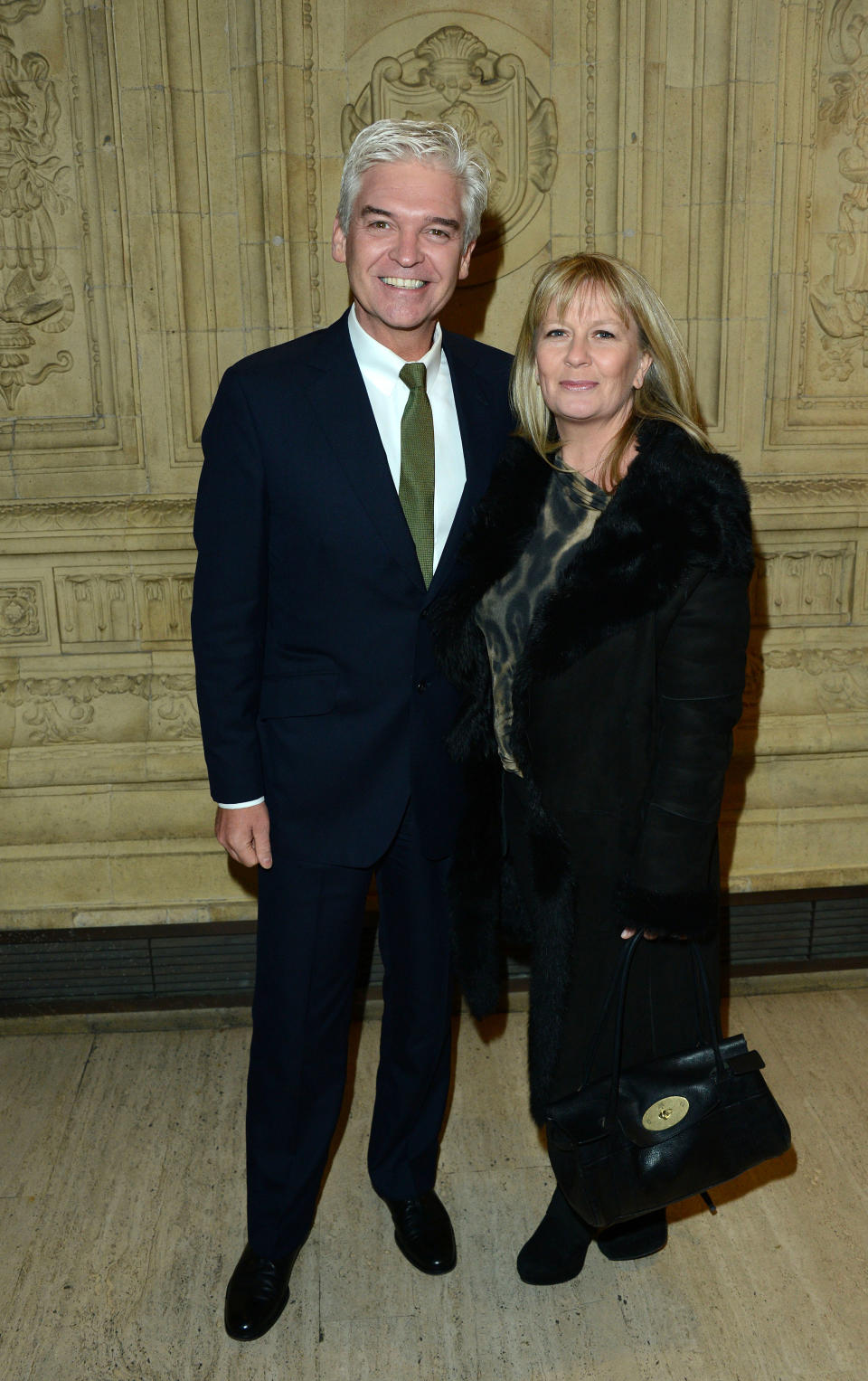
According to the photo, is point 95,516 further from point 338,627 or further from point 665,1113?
point 665,1113

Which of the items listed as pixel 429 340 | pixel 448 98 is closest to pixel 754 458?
pixel 448 98

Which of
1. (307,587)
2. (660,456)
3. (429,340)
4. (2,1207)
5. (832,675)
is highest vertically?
(429,340)

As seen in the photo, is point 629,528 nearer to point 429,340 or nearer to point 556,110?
point 429,340

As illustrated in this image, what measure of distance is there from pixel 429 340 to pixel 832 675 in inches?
80.7

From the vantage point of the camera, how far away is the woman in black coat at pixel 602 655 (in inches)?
72.6

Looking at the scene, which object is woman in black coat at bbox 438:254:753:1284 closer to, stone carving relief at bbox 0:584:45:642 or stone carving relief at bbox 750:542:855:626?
stone carving relief at bbox 750:542:855:626

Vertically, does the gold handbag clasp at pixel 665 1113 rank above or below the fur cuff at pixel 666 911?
below

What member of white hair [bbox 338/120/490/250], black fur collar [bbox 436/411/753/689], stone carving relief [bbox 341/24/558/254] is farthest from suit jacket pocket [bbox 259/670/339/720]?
stone carving relief [bbox 341/24/558/254]

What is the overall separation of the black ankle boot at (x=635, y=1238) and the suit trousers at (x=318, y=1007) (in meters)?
0.51

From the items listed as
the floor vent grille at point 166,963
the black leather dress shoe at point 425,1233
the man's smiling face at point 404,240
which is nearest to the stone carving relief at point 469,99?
the man's smiling face at point 404,240

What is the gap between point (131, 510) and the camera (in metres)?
3.34

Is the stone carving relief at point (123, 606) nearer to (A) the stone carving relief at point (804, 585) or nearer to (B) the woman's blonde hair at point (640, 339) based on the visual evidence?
(B) the woman's blonde hair at point (640, 339)

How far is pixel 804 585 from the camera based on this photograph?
3549 millimetres

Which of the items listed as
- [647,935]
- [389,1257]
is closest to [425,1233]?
[389,1257]
